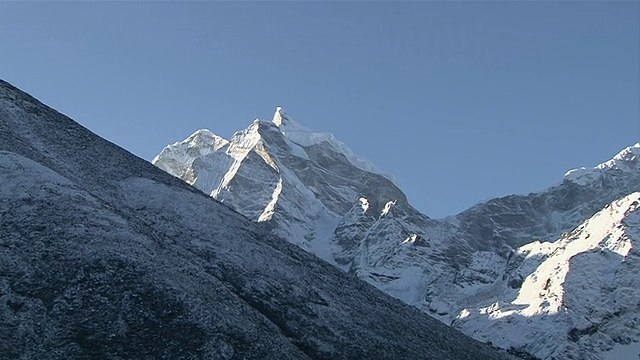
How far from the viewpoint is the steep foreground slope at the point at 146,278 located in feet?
128

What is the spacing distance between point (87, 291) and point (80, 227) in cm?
582

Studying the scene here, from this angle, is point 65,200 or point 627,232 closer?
point 65,200

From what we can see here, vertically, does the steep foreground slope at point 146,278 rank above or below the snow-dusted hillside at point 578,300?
below

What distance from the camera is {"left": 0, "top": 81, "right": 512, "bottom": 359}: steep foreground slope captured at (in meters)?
39.1

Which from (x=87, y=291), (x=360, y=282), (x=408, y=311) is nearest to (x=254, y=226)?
(x=360, y=282)

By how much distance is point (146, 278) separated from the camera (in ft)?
141

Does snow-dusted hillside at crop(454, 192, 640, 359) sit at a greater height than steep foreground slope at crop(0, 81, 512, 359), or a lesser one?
greater

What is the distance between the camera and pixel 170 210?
58469mm

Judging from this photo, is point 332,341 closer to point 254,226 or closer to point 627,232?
point 254,226

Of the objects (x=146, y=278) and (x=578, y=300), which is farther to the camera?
(x=578, y=300)

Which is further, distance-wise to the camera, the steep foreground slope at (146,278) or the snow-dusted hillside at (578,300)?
the snow-dusted hillside at (578,300)

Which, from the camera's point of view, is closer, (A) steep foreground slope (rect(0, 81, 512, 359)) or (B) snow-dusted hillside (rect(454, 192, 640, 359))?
(A) steep foreground slope (rect(0, 81, 512, 359))

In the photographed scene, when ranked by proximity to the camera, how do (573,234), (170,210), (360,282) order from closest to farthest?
1. (170,210)
2. (360,282)
3. (573,234)

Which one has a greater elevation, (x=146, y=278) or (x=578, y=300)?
(x=578, y=300)
